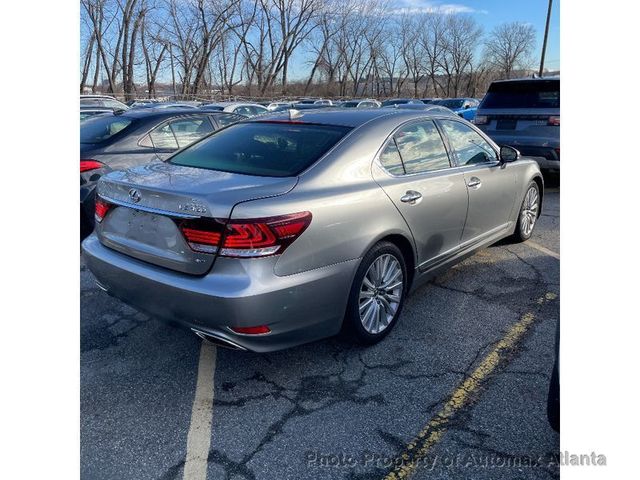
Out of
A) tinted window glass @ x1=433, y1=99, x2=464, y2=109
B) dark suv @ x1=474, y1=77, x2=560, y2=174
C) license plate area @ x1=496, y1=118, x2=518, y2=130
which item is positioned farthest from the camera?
tinted window glass @ x1=433, y1=99, x2=464, y2=109

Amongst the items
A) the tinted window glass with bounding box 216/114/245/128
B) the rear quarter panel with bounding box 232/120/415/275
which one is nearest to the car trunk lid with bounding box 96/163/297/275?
the rear quarter panel with bounding box 232/120/415/275

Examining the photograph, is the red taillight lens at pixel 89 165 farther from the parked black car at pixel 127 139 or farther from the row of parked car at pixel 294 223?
the row of parked car at pixel 294 223

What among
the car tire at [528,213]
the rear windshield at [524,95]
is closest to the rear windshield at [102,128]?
the car tire at [528,213]

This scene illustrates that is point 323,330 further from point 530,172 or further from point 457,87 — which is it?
point 457,87

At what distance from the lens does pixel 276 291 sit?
8.62 ft

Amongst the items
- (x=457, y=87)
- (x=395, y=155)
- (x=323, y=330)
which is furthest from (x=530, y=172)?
(x=457, y=87)

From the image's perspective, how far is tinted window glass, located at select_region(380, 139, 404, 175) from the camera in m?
3.45

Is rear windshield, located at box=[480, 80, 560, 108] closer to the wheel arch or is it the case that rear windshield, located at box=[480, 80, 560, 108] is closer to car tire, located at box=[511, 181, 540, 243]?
car tire, located at box=[511, 181, 540, 243]

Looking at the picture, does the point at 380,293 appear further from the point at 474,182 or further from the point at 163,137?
the point at 163,137

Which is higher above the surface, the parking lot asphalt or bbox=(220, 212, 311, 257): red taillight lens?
bbox=(220, 212, 311, 257): red taillight lens

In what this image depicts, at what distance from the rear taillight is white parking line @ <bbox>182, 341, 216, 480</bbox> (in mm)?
859

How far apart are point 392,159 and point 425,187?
1.06ft

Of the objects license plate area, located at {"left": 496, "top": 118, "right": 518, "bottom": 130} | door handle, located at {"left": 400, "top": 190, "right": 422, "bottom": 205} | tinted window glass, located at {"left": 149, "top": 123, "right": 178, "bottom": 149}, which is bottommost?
door handle, located at {"left": 400, "top": 190, "right": 422, "bottom": 205}

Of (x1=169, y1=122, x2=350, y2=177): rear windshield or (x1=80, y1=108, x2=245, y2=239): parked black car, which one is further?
(x1=80, y1=108, x2=245, y2=239): parked black car
